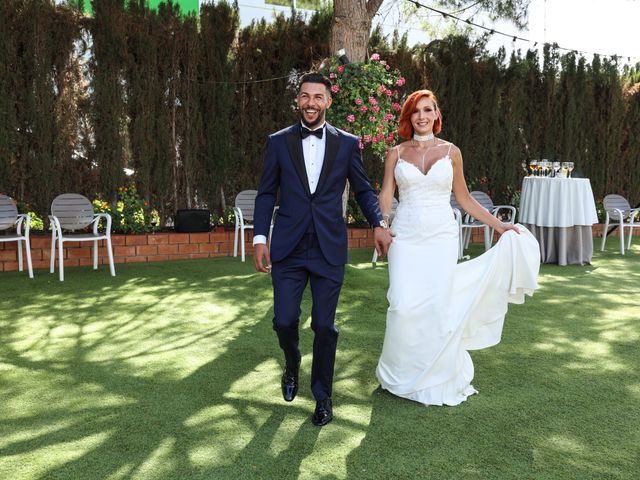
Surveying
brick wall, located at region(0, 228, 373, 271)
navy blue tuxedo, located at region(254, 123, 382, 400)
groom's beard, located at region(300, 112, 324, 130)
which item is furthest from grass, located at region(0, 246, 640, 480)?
brick wall, located at region(0, 228, 373, 271)

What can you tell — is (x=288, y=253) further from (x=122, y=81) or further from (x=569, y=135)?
(x=569, y=135)

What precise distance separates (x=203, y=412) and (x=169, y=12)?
7.01m

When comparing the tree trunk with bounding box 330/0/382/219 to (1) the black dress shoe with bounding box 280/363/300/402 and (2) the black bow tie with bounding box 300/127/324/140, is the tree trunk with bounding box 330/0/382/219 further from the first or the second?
(2) the black bow tie with bounding box 300/127/324/140

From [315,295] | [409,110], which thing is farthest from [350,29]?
[315,295]

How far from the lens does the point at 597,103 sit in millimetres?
12078

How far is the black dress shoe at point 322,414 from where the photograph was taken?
3248 mm

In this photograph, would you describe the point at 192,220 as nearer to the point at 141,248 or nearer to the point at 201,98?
the point at 141,248

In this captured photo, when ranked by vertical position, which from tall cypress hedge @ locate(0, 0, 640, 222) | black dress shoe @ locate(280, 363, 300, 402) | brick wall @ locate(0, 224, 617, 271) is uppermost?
tall cypress hedge @ locate(0, 0, 640, 222)

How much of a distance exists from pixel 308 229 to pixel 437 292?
0.91m

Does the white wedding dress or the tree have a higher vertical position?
the tree

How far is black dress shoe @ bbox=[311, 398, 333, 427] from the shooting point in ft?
10.7

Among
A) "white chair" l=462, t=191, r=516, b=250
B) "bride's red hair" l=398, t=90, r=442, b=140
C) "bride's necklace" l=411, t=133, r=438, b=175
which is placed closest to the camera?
→ "bride's red hair" l=398, t=90, r=442, b=140

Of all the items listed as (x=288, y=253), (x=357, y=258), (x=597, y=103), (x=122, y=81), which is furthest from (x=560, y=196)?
(x=288, y=253)

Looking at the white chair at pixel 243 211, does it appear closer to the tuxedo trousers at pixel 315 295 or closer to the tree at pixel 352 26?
the tree at pixel 352 26
